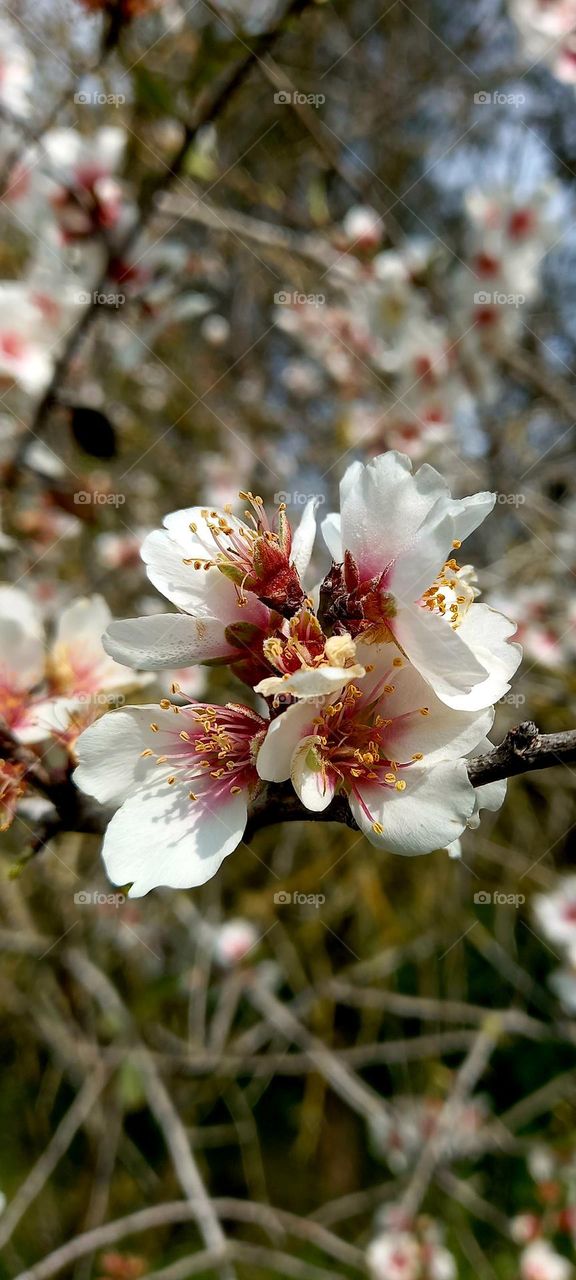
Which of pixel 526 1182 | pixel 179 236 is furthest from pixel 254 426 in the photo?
pixel 526 1182

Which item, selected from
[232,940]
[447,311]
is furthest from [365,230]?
[232,940]

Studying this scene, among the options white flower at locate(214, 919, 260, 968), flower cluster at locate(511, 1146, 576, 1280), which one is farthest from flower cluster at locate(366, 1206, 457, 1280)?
white flower at locate(214, 919, 260, 968)

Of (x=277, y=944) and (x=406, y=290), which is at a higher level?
(x=406, y=290)

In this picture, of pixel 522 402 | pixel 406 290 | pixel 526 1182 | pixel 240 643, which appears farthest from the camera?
pixel 526 1182

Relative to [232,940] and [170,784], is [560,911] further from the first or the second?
[170,784]

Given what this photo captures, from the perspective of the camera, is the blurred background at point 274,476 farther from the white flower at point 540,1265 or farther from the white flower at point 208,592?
the white flower at point 208,592

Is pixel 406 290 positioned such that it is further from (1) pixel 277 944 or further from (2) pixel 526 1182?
(2) pixel 526 1182

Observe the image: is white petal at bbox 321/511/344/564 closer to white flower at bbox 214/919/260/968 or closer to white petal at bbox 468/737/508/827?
white petal at bbox 468/737/508/827
